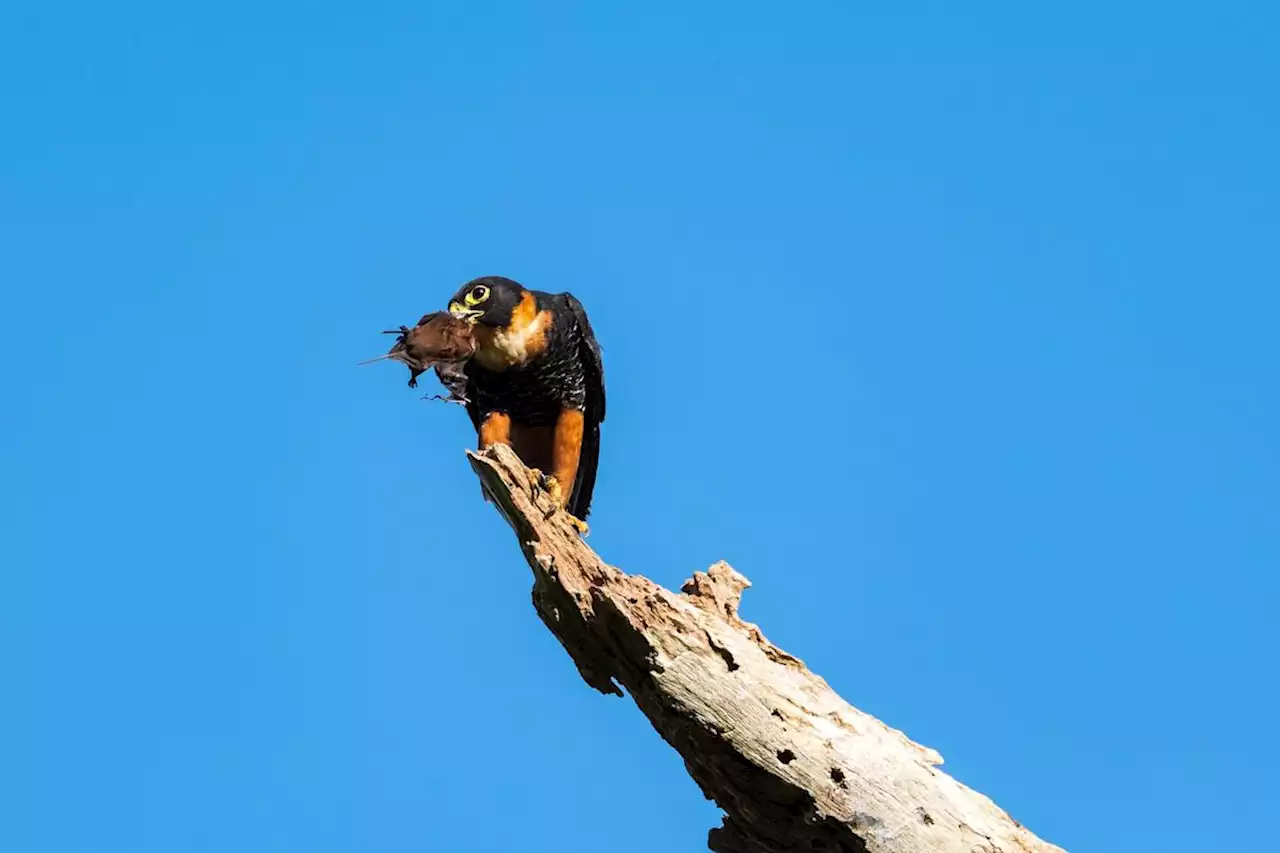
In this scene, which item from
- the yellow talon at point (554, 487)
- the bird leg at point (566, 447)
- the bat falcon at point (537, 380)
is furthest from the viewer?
the bird leg at point (566, 447)

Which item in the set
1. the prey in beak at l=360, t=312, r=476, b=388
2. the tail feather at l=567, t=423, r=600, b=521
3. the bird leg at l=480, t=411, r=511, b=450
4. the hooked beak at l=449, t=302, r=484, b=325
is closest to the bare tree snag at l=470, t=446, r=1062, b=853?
the prey in beak at l=360, t=312, r=476, b=388

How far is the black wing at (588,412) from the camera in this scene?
9.98 metres

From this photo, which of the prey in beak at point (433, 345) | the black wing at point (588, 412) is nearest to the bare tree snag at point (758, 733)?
the prey in beak at point (433, 345)

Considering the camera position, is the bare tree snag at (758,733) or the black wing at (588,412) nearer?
the bare tree snag at (758,733)

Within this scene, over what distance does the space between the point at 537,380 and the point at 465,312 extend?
0.87 m

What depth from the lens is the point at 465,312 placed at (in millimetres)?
9102

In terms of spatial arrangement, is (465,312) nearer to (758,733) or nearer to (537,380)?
(537,380)

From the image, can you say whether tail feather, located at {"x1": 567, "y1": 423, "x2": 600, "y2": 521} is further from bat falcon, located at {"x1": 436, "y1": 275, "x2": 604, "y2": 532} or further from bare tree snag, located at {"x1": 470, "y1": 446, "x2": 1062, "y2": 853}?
bare tree snag, located at {"x1": 470, "y1": 446, "x2": 1062, "y2": 853}

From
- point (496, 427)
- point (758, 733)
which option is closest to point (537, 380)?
point (496, 427)

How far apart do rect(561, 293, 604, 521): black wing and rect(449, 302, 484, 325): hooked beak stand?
953 millimetres

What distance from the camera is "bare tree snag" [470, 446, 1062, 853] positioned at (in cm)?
576

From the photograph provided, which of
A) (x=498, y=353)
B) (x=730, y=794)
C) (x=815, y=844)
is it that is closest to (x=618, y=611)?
(x=730, y=794)

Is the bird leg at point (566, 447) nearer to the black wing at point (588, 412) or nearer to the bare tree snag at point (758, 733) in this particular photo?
the black wing at point (588, 412)

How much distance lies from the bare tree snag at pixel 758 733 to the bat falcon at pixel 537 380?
10.4 feet
